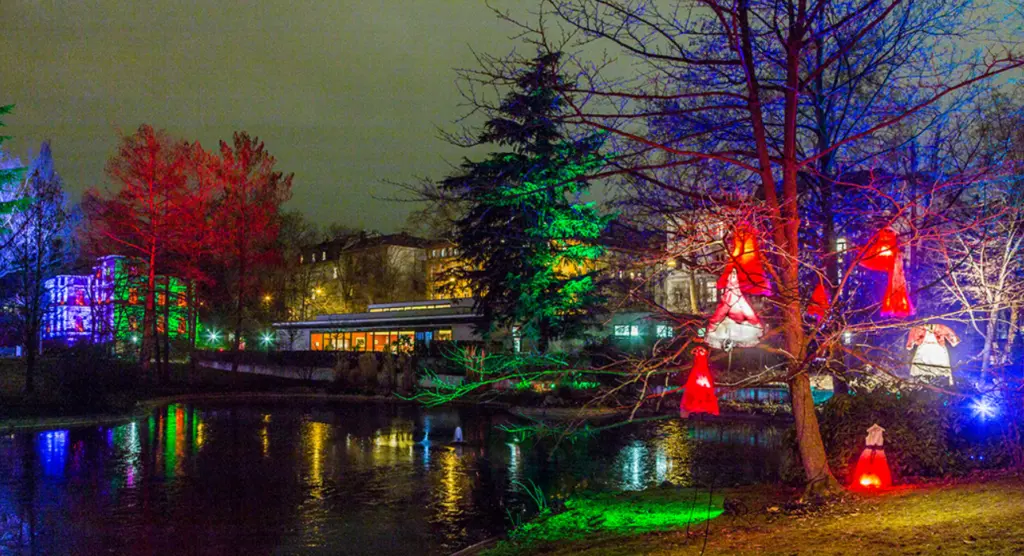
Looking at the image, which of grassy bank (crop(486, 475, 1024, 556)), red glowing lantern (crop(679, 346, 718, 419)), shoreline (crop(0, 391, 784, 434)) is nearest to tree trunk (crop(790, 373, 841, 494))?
grassy bank (crop(486, 475, 1024, 556))

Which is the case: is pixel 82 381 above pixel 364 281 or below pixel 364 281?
below

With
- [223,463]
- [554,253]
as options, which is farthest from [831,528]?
[554,253]

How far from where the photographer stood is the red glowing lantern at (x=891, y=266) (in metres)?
8.31

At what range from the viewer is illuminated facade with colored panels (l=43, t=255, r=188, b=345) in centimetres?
4138

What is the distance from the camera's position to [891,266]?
27.6 ft

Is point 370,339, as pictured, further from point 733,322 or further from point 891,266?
point 891,266

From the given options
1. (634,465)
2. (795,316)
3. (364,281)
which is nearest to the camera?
(795,316)

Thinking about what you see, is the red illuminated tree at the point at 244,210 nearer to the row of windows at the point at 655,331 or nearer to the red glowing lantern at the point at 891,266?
the row of windows at the point at 655,331

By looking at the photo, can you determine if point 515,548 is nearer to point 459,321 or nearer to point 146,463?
point 146,463

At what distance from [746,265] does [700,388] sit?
56.4 inches

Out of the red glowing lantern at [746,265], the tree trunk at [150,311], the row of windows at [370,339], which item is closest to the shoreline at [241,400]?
the tree trunk at [150,311]

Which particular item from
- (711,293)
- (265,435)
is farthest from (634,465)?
(265,435)

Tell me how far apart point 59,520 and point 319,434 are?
1251 cm

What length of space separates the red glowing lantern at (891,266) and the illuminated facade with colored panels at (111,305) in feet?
109
